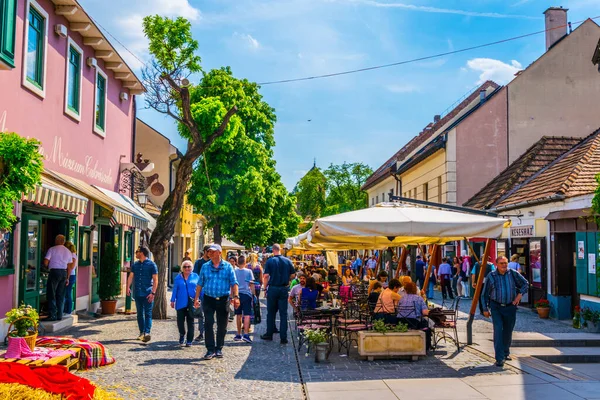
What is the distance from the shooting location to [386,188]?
4562 cm

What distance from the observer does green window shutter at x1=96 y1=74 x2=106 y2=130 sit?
17625 millimetres

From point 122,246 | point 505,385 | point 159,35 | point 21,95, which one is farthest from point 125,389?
point 122,246

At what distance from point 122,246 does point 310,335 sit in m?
11.9

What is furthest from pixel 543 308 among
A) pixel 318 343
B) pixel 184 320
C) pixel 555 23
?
pixel 555 23


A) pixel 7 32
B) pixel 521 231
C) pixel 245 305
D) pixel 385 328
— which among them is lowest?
pixel 385 328

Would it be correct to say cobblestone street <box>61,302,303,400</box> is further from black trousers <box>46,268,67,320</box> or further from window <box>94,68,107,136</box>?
window <box>94,68,107,136</box>

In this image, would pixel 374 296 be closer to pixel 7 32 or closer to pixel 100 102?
pixel 7 32

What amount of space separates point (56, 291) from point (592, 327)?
1142 cm

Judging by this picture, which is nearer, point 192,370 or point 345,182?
point 192,370

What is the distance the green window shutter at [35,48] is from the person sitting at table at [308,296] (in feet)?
22.2

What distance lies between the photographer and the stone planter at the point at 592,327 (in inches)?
538

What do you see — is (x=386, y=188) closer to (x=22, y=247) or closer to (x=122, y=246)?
(x=122, y=246)

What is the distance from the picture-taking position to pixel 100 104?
1789cm

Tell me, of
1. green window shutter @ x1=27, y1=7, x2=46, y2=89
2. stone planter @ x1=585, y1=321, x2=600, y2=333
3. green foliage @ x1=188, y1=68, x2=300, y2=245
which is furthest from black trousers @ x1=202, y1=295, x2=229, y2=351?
green foliage @ x1=188, y1=68, x2=300, y2=245
